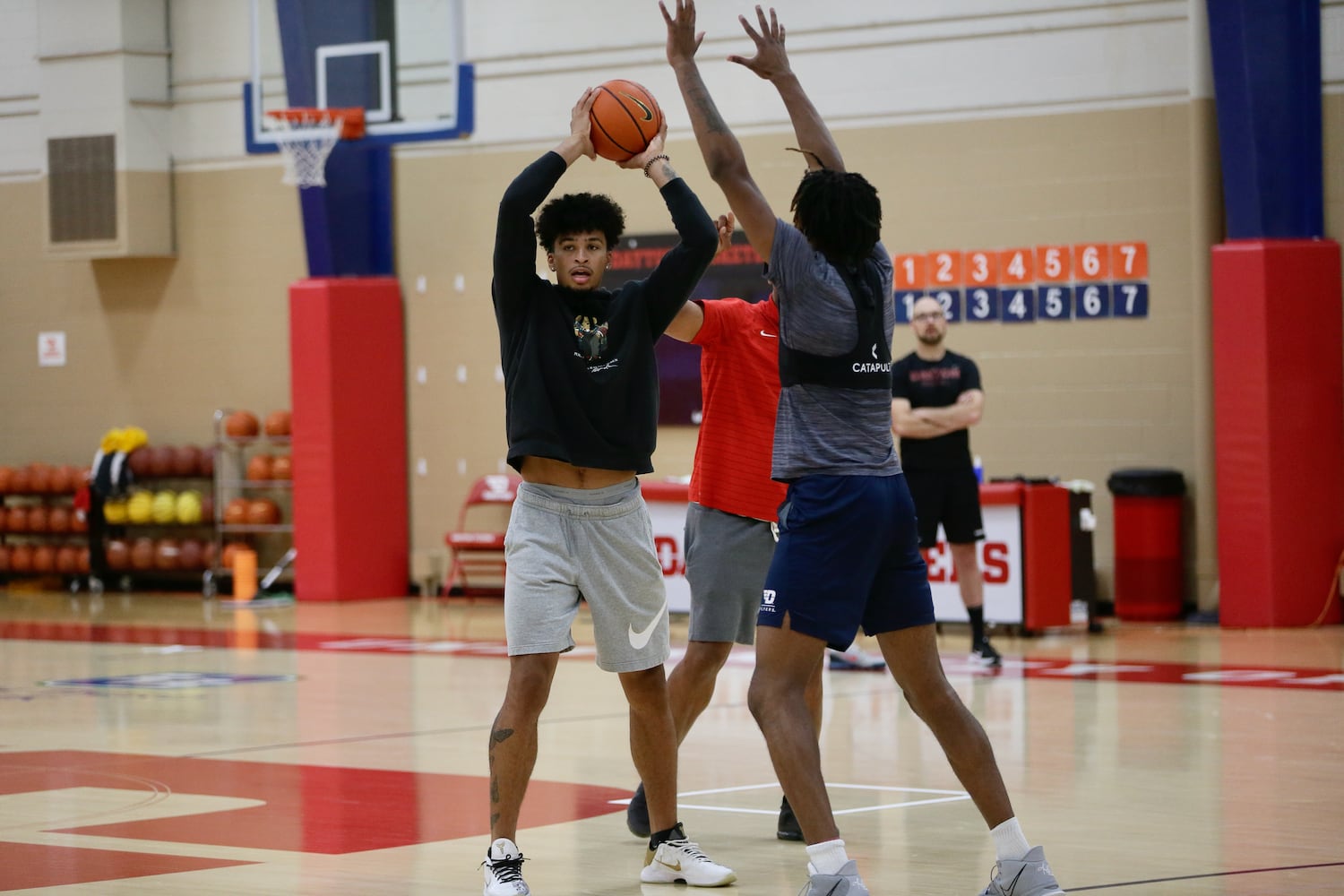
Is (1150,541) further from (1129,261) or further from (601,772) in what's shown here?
(601,772)

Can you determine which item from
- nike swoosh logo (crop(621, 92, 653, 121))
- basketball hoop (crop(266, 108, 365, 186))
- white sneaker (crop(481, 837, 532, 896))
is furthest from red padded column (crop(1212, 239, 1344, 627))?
white sneaker (crop(481, 837, 532, 896))

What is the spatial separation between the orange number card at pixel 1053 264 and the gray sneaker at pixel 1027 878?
913 centimetres

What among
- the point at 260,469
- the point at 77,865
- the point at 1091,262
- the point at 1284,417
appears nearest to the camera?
the point at 77,865

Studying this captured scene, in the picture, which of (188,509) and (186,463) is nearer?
(186,463)

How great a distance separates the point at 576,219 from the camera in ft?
16.4

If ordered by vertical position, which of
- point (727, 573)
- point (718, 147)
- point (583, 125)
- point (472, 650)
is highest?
point (583, 125)

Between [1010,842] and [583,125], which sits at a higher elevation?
[583,125]

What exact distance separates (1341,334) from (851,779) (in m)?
6.87

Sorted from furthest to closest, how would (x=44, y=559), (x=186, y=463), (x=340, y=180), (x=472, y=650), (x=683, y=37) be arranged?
(x=44, y=559) → (x=186, y=463) → (x=340, y=180) → (x=472, y=650) → (x=683, y=37)

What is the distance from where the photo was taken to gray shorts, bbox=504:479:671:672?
4875mm

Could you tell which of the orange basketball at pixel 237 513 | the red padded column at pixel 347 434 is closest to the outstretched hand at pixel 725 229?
the red padded column at pixel 347 434

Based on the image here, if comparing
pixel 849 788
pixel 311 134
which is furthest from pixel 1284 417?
pixel 311 134

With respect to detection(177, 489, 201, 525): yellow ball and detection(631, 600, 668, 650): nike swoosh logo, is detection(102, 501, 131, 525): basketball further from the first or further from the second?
detection(631, 600, 668, 650): nike swoosh logo

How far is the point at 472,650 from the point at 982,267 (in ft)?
15.6
